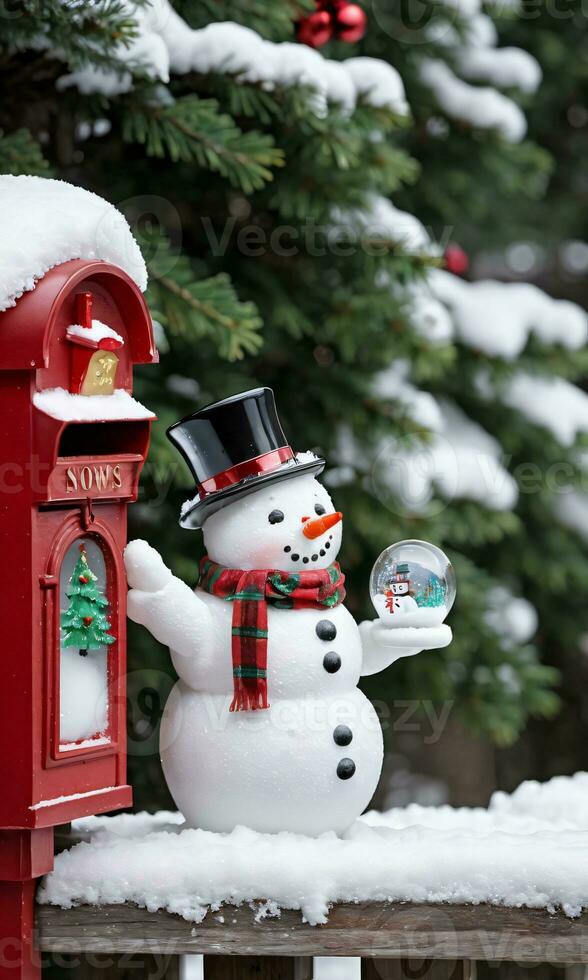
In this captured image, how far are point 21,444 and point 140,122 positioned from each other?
41.7 inches

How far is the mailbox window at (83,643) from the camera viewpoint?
83.6 inches

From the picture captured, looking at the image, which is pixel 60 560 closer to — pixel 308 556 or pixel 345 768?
pixel 308 556

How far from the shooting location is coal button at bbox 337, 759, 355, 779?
2.18m

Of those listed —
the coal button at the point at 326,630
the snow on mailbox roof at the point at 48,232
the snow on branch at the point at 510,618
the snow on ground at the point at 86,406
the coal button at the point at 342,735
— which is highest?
the snow on mailbox roof at the point at 48,232

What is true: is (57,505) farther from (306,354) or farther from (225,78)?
(306,354)

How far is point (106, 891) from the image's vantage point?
2.14m

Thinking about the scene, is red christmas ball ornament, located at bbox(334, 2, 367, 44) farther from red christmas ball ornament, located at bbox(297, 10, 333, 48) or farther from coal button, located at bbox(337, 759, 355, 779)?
coal button, located at bbox(337, 759, 355, 779)

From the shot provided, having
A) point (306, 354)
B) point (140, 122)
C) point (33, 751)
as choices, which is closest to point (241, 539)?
point (33, 751)

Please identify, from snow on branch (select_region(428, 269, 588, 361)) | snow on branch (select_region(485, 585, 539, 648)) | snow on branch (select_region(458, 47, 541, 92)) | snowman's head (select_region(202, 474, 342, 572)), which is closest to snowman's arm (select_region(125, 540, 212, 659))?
snowman's head (select_region(202, 474, 342, 572))

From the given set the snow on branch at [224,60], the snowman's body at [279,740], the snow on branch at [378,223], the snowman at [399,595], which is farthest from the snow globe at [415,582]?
the snow on branch at [378,223]

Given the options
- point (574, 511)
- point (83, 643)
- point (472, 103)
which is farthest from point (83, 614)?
point (574, 511)

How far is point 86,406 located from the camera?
2111 mm

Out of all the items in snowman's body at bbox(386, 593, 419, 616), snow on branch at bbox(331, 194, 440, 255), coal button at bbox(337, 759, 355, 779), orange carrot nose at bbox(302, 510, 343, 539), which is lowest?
coal button at bbox(337, 759, 355, 779)

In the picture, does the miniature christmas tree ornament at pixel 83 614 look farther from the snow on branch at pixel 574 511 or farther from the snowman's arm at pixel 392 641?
the snow on branch at pixel 574 511
